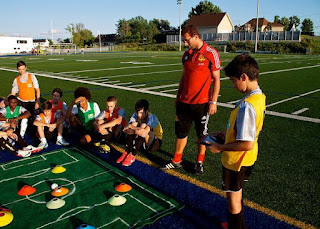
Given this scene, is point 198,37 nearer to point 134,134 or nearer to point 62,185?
point 134,134

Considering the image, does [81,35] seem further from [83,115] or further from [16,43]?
[83,115]

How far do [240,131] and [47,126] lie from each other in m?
4.40

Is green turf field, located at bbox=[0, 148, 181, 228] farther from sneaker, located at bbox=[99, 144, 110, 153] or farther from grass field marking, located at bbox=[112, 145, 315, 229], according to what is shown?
grass field marking, located at bbox=[112, 145, 315, 229]

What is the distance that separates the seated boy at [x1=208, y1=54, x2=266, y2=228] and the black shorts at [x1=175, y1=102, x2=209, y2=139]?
61.0 inches

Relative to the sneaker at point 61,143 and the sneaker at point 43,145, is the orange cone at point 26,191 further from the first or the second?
the sneaker at point 61,143

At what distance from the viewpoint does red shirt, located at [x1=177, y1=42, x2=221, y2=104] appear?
12.9 feet

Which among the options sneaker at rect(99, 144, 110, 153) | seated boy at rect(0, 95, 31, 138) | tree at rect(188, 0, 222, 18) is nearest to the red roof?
tree at rect(188, 0, 222, 18)

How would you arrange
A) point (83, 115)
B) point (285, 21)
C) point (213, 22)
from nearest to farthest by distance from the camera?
point (83, 115) → point (213, 22) → point (285, 21)

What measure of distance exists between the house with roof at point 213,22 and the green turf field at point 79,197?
238ft

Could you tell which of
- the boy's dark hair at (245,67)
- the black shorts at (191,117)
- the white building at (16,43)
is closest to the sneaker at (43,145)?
the black shorts at (191,117)

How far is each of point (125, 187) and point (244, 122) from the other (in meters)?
2.06

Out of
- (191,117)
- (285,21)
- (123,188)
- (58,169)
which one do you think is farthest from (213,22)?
(123,188)

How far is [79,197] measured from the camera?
3592mm

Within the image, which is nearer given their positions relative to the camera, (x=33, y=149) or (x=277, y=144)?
(x=33, y=149)
